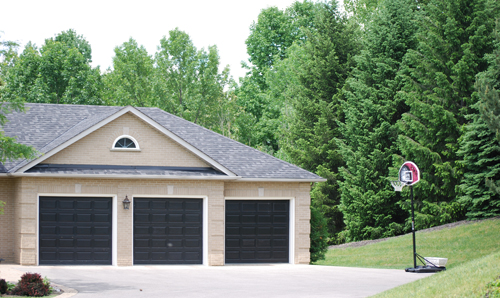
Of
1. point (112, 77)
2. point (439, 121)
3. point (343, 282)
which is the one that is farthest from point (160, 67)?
point (343, 282)

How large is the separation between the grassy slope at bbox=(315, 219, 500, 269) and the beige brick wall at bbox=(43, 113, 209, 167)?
35.2ft

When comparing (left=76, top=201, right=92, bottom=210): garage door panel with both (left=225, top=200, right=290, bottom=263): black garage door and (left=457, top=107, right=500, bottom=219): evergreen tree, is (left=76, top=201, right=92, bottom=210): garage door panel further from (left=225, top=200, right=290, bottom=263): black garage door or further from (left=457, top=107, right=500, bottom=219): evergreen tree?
(left=457, top=107, right=500, bottom=219): evergreen tree

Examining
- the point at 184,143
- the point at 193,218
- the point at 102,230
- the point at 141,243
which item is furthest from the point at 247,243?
the point at 102,230

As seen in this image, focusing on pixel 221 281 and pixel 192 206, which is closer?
pixel 221 281

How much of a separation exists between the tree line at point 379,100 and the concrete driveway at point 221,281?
18.9ft

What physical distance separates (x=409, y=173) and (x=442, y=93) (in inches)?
572

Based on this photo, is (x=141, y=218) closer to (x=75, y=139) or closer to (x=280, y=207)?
(x=75, y=139)

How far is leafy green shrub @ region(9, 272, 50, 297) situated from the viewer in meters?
13.4

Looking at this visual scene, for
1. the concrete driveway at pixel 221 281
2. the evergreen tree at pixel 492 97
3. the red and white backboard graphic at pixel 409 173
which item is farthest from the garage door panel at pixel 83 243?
the evergreen tree at pixel 492 97

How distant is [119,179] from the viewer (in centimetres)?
2234

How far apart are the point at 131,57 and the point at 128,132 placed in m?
34.8

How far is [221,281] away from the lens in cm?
1695

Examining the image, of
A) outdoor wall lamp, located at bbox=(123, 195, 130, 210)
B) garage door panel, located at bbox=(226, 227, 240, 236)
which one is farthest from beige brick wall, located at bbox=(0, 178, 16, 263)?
garage door panel, located at bbox=(226, 227, 240, 236)

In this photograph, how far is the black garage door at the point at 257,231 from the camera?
2394 cm
